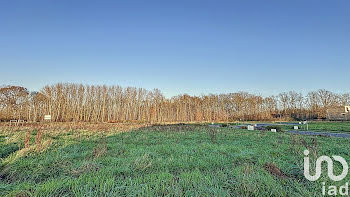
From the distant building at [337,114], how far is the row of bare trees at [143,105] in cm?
180

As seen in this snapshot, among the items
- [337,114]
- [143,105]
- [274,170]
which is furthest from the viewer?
[143,105]

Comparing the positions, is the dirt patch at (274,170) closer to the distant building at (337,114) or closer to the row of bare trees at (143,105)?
the row of bare trees at (143,105)

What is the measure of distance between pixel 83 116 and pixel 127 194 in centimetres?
3800

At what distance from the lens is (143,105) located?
132 feet

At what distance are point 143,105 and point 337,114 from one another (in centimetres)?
3820

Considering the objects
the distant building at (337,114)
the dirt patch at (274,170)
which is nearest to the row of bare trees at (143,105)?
the distant building at (337,114)

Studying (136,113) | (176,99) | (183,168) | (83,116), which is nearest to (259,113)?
(176,99)

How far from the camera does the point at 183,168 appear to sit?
380 cm

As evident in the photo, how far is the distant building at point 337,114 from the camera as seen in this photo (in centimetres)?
3228

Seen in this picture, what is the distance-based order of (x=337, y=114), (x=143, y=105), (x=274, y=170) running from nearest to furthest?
(x=274, y=170) → (x=337, y=114) → (x=143, y=105)

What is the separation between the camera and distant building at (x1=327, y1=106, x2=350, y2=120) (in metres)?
32.3

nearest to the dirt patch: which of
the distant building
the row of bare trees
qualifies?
the row of bare trees

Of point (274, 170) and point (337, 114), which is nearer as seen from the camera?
point (274, 170)

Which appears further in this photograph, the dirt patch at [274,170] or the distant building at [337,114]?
the distant building at [337,114]
